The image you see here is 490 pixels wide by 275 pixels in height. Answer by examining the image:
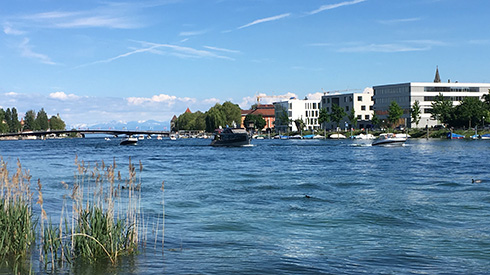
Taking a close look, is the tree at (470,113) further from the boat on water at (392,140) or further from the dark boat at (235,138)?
the dark boat at (235,138)

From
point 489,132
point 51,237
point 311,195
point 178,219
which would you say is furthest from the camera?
point 489,132

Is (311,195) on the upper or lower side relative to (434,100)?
lower

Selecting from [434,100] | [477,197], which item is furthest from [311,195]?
[434,100]

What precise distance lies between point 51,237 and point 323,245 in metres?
8.82

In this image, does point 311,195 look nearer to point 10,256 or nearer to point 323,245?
point 323,245

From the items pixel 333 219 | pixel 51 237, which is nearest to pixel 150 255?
pixel 51 237

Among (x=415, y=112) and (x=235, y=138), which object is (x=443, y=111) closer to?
(x=415, y=112)

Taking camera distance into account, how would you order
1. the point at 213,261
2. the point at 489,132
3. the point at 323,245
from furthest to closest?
the point at 489,132 → the point at 323,245 → the point at 213,261

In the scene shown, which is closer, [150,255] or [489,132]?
[150,255]

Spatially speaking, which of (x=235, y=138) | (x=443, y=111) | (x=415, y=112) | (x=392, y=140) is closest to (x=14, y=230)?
(x=392, y=140)

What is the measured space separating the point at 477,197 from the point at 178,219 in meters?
17.7

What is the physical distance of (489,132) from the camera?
158125 millimetres

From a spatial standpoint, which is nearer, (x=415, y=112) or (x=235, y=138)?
(x=235, y=138)

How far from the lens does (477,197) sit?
32.8 metres
